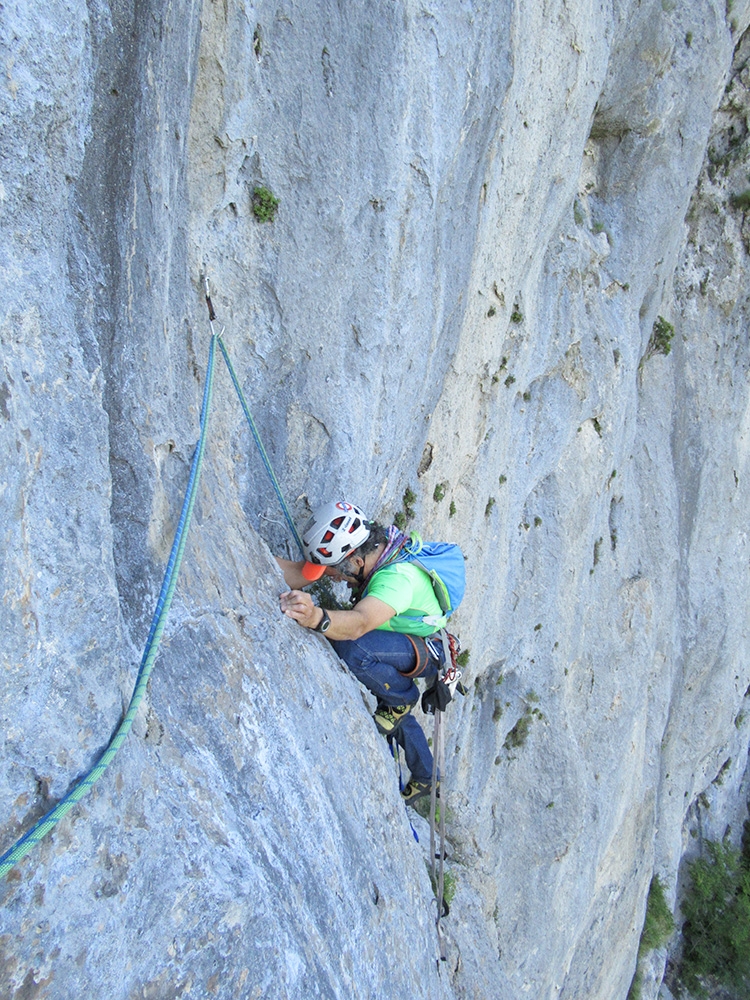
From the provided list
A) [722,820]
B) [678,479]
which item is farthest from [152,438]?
[722,820]

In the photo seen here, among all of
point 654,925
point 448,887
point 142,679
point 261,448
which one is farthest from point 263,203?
point 654,925

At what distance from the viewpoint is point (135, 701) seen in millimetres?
3145

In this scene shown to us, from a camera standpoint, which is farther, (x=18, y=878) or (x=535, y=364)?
(x=535, y=364)

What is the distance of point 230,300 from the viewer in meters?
5.70

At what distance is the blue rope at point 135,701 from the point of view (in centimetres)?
249

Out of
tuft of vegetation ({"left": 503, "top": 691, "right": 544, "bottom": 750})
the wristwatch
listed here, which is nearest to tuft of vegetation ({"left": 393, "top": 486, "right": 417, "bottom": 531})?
the wristwatch

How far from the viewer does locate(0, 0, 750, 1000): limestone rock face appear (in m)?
2.92

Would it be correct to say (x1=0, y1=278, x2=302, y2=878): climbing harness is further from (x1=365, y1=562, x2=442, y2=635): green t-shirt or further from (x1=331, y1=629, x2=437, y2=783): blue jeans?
(x1=331, y1=629, x2=437, y2=783): blue jeans

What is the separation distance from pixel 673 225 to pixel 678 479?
18.4ft

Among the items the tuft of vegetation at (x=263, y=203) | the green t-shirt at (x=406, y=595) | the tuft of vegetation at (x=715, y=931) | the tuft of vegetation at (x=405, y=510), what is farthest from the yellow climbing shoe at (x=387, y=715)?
the tuft of vegetation at (x=715, y=931)

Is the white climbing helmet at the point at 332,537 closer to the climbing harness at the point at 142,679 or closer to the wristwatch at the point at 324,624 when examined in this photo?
the wristwatch at the point at 324,624

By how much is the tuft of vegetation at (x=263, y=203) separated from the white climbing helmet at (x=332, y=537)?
2.47 m

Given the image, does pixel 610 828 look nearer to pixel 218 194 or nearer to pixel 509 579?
pixel 509 579

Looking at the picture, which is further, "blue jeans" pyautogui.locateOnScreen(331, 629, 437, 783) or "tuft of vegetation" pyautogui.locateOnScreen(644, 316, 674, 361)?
"tuft of vegetation" pyautogui.locateOnScreen(644, 316, 674, 361)
